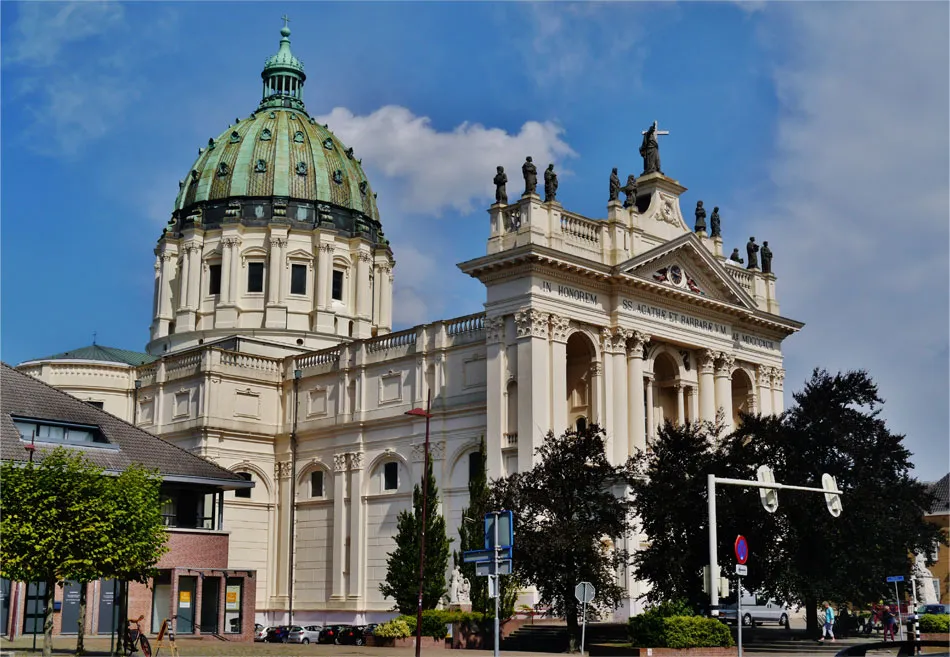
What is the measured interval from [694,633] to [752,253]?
131ft

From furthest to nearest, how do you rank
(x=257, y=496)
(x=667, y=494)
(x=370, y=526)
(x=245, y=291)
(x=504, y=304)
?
(x=245, y=291) → (x=257, y=496) → (x=370, y=526) → (x=504, y=304) → (x=667, y=494)

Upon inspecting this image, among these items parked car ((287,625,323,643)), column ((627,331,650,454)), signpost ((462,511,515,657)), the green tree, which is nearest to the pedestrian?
column ((627,331,650,454))

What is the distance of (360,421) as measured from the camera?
70938mm

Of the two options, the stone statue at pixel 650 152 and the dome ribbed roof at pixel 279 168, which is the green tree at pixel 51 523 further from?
the dome ribbed roof at pixel 279 168

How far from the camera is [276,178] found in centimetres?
9238

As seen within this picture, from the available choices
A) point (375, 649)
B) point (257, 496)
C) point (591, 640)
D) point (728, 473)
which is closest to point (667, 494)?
point (728, 473)

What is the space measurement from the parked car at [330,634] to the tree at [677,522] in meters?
16.4

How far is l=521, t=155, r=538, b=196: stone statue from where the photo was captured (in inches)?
2434

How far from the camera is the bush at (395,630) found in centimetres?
5103

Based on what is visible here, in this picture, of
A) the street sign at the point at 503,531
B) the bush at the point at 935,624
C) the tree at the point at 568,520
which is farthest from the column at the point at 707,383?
the street sign at the point at 503,531

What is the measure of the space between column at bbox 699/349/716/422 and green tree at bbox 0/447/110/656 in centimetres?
4088

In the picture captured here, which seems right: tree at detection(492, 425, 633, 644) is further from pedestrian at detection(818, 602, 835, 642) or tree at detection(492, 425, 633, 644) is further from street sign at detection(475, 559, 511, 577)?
street sign at detection(475, 559, 511, 577)

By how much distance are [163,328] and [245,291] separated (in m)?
7.08

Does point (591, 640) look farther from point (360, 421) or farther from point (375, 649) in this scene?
point (360, 421)
